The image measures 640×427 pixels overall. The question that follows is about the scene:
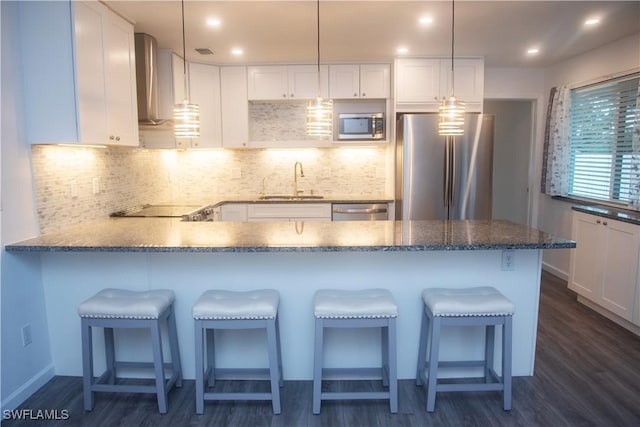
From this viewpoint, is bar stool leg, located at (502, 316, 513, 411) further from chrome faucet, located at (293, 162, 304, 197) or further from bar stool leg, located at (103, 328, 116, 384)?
chrome faucet, located at (293, 162, 304, 197)

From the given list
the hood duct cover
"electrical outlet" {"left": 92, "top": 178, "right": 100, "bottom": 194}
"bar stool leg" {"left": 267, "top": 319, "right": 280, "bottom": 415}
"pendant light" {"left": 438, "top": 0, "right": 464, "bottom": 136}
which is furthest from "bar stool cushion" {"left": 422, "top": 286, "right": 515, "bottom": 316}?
the hood duct cover

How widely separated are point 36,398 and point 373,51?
3.99m

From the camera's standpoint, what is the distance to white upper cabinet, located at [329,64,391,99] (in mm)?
4895

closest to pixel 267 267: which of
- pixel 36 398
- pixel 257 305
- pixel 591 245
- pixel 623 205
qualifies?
pixel 257 305

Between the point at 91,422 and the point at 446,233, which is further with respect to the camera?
the point at 446,233

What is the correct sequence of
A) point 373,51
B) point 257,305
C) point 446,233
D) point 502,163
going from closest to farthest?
point 257,305, point 446,233, point 373,51, point 502,163

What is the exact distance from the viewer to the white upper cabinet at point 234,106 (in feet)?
16.2

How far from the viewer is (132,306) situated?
2.28 meters

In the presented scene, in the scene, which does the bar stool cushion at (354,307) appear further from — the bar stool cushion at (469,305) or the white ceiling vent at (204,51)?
the white ceiling vent at (204,51)

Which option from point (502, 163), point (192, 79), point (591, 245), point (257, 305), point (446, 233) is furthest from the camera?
point (502, 163)

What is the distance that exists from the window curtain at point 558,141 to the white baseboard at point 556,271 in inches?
35.5

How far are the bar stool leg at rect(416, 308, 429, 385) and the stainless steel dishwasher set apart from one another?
2343 mm

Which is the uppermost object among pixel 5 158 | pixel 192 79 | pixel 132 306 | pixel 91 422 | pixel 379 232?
pixel 192 79

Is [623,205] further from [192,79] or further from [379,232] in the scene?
[192,79]
